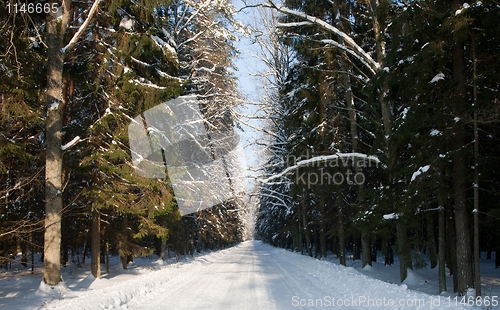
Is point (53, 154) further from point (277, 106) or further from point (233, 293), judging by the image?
point (277, 106)

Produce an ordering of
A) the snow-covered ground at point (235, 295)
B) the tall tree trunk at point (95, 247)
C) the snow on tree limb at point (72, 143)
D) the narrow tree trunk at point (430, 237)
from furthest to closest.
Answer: the tall tree trunk at point (95, 247), the narrow tree trunk at point (430, 237), the snow on tree limb at point (72, 143), the snow-covered ground at point (235, 295)

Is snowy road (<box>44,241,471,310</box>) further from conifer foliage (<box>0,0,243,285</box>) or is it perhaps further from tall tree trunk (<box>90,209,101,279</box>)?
tall tree trunk (<box>90,209,101,279</box>)

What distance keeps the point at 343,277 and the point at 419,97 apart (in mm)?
6208

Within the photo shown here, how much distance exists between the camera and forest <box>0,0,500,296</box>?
30.4ft

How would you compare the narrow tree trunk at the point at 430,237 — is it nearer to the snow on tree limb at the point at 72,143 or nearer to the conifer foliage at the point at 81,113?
the conifer foliage at the point at 81,113

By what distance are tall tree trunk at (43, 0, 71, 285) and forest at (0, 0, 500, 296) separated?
0.04m

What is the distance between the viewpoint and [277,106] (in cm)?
2095

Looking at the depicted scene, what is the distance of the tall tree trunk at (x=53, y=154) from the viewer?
390 inches

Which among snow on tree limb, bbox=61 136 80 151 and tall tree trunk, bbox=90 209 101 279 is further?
tall tree trunk, bbox=90 209 101 279

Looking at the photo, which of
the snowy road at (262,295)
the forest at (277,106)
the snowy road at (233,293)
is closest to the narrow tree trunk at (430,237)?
the forest at (277,106)

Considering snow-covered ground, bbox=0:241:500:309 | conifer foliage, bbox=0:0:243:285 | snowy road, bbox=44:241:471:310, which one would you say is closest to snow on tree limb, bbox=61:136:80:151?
conifer foliage, bbox=0:0:243:285

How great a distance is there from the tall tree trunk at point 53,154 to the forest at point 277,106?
36 millimetres

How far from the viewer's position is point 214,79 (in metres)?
19.4

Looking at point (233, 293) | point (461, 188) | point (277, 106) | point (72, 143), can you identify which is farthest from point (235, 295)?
point (277, 106)
